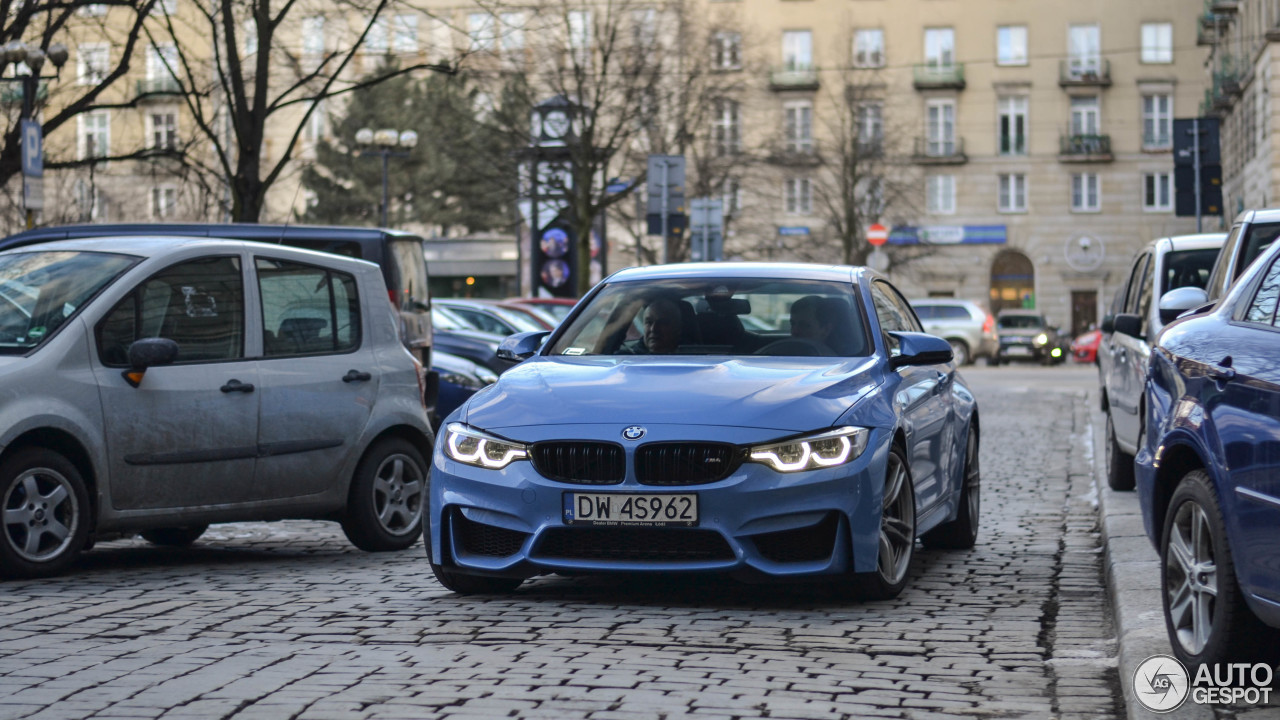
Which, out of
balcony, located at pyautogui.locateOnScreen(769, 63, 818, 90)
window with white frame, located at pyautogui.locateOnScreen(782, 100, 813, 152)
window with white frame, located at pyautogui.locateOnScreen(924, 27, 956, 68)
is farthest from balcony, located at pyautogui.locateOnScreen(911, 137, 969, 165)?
balcony, located at pyautogui.locateOnScreen(769, 63, 818, 90)

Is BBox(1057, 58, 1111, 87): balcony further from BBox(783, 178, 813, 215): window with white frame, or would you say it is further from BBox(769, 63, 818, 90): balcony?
BBox(783, 178, 813, 215): window with white frame

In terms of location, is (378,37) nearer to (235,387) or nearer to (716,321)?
(235,387)

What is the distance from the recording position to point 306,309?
31.8 ft

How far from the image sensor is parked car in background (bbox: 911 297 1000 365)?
4706 cm

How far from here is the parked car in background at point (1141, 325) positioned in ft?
39.2

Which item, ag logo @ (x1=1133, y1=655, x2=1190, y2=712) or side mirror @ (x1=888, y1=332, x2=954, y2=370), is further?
side mirror @ (x1=888, y1=332, x2=954, y2=370)

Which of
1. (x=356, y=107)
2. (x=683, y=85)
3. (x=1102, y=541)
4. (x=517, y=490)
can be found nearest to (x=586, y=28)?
(x=683, y=85)

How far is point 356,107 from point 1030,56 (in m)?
25.3

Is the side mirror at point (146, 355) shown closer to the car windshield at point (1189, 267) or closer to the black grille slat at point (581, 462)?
the black grille slat at point (581, 462)

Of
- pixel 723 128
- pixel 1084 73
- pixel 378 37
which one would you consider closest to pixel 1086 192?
pixel 1084 73

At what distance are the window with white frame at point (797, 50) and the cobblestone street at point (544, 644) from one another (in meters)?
62.7

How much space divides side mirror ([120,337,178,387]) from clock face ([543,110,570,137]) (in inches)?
1281

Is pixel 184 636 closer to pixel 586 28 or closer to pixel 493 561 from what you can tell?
pixel 493 561

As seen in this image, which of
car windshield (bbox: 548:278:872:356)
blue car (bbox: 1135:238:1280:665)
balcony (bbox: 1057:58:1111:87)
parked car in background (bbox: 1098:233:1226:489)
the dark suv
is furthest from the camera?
balcony (bbox: 1057:58:1111:87)
